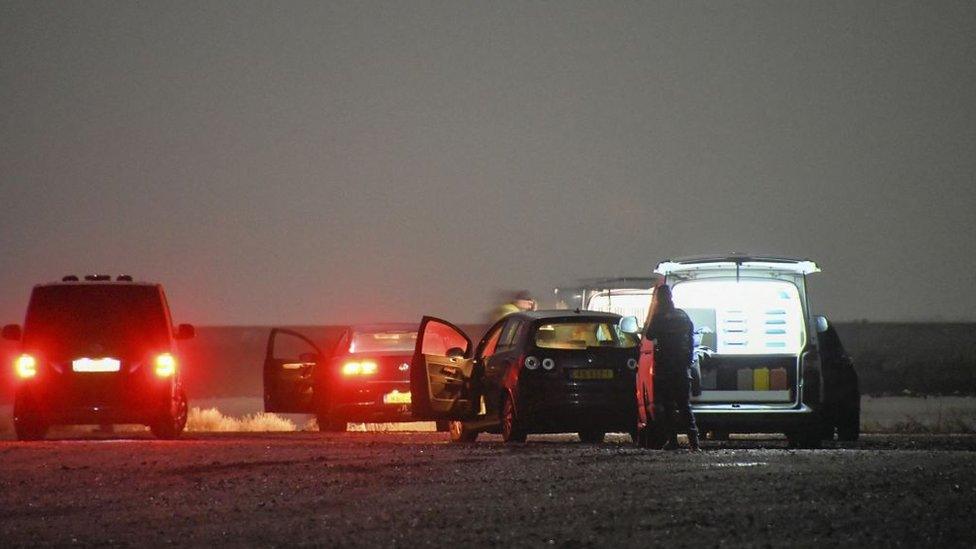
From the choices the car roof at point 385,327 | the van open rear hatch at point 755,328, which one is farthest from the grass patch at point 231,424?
the van open rear hatch at point 755,328

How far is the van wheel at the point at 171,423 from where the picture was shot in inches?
912

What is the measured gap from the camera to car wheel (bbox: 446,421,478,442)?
21759 millimetres

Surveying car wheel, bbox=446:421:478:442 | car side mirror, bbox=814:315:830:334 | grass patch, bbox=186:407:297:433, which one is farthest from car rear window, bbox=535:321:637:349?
grass patch, bbox=186:407:297:433

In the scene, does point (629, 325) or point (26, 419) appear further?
point (26, 419)

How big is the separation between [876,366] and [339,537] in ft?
220

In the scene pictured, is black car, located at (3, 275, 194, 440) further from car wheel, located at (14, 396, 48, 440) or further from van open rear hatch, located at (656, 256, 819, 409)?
van open rear hatch, located at (656, 256, 819, 409)

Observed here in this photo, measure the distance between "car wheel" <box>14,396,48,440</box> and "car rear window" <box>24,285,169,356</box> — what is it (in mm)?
743

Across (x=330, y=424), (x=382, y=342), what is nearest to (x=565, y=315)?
(x=382, y=342)

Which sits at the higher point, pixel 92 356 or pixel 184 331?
pixel 184 331

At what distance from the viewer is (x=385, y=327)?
24.7 meters

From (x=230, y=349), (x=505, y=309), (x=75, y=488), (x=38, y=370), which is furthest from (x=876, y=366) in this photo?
(x=75, y=488)

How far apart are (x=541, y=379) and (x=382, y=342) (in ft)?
17.6

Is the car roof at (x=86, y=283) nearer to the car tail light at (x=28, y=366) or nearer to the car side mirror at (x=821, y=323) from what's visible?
the car tail light at (x=28, y=366)

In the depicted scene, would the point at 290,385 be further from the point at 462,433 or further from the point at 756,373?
the point at 756,373
